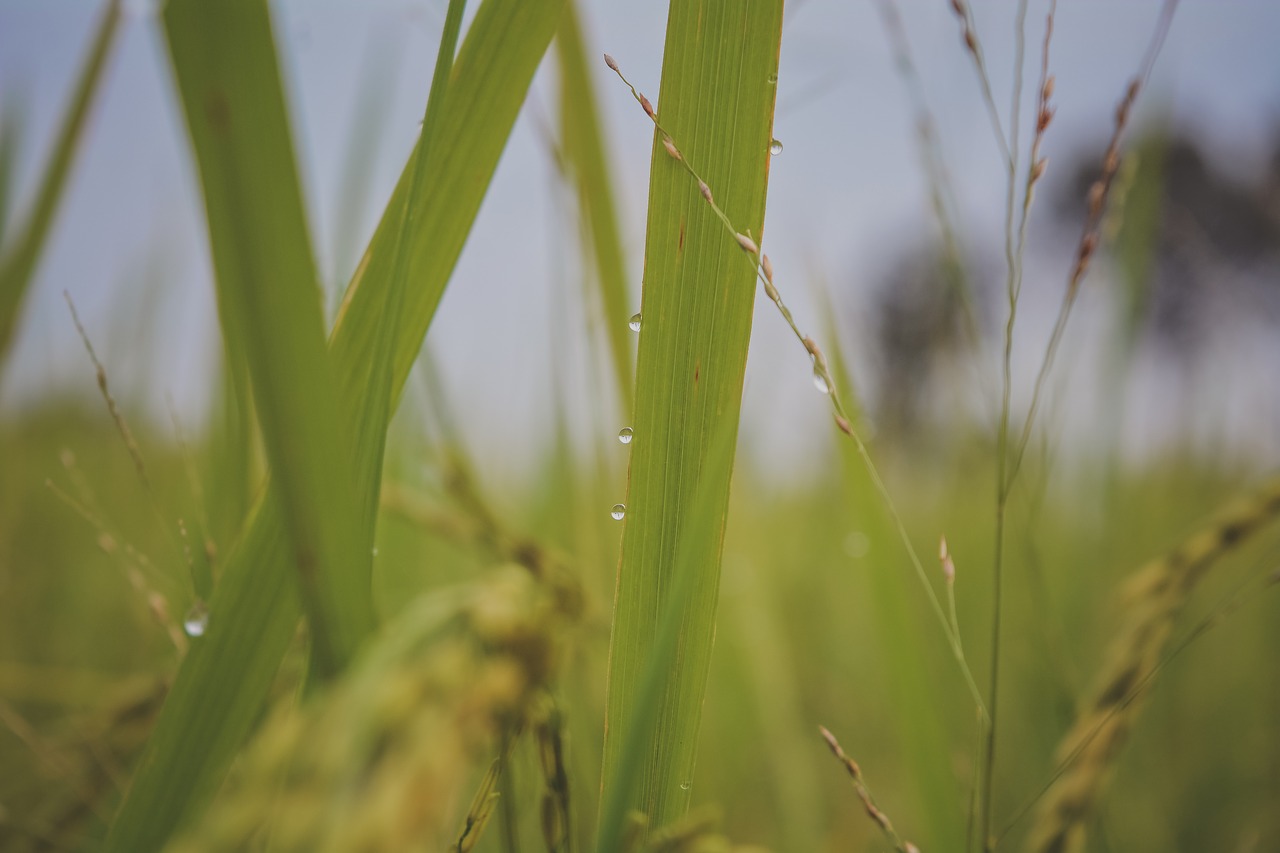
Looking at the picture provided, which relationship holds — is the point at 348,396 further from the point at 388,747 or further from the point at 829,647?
the point at 829,647

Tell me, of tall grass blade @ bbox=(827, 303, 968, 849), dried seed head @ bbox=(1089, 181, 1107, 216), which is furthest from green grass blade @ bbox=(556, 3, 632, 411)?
dried seed head @ bbox=(1089, 181, 1107, 216)

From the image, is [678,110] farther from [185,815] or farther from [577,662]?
[577,662]

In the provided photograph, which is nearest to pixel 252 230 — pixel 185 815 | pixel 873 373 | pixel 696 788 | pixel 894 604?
pixel 185 815

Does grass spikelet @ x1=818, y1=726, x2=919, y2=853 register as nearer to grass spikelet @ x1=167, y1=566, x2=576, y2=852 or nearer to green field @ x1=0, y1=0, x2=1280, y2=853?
green field @ x1=0, y1=0, x2=1280, y2=853

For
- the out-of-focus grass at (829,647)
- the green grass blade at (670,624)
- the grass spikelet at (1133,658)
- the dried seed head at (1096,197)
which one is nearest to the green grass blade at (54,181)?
the out-of-focus grass at (829,647)

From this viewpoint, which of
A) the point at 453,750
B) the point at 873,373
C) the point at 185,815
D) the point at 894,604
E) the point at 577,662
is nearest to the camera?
the point at 453,750

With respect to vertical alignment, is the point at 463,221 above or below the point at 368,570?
above

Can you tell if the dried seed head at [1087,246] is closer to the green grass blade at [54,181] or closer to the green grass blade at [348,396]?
the green grass blade at [348,396]
